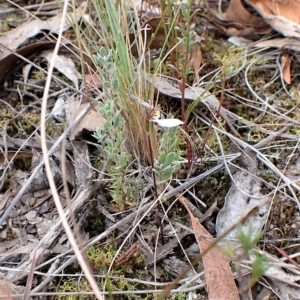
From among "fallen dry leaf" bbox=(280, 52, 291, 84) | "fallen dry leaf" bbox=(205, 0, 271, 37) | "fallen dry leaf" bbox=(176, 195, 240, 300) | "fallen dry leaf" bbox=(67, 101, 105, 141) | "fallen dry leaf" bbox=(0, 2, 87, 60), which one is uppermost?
"fallen dry leaf" bbox=(0, 2, 87, 60)

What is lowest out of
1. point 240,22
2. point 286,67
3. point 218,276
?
point 218,276

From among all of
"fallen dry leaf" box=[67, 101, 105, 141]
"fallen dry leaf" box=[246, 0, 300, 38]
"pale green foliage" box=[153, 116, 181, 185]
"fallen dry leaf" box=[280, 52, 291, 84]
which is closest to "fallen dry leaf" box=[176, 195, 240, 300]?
"pale green foliage" box=[153, 116, 181, 185]

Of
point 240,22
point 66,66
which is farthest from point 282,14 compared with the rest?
point 66,66

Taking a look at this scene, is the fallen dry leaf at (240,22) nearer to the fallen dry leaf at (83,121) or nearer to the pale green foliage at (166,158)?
the fallen dry leaf at (83,121)

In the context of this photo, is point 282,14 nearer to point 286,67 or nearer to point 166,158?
point 286,67

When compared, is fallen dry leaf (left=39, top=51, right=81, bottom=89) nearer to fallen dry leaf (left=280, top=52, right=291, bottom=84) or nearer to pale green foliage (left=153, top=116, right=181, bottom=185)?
pale green foliage (left=153, top=116, right=181, bottom=185)

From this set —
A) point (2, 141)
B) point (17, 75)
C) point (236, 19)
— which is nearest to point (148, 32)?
point (236, 19)

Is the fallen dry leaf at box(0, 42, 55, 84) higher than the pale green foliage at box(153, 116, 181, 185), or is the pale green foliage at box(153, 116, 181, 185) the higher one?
the fallen dry leaf at box(0, 42, 55, 84)
